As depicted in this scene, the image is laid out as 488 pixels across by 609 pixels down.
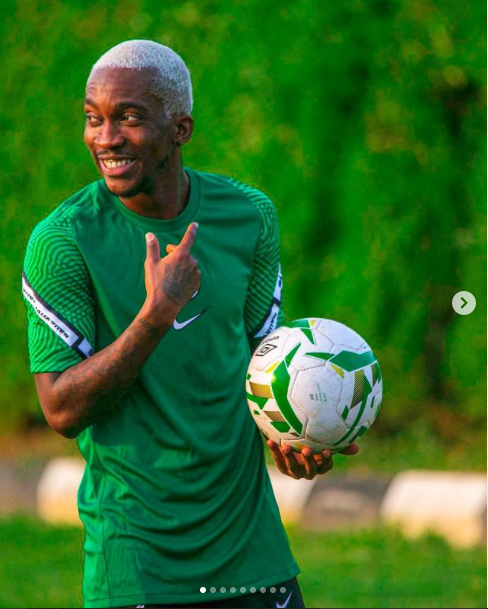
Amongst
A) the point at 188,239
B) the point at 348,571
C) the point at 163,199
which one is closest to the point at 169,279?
the point at 188,239

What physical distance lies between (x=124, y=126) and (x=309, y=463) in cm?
111

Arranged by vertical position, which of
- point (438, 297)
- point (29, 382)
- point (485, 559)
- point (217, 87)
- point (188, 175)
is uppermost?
point (217, 87)

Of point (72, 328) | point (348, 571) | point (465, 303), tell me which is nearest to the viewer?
point (72, 328)

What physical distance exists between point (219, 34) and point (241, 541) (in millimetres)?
6021

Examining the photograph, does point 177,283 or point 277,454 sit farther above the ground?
point 177,283

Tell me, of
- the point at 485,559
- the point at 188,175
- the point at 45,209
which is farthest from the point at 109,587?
the point at 45,209

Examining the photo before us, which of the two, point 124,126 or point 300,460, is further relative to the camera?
point 300,460

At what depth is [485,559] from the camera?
25.0 feet

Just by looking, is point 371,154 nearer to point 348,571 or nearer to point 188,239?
point 348,571

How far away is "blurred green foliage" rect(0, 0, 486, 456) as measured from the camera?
8.88 meters

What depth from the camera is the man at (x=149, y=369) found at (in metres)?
3.70

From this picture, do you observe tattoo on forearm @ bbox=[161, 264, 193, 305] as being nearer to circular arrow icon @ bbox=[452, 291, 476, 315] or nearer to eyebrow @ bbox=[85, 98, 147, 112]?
eyebrow @ bbox=[85, 98, 147, 112]

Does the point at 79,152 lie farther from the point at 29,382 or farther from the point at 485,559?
the point at 485,559

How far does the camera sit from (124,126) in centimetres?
375
